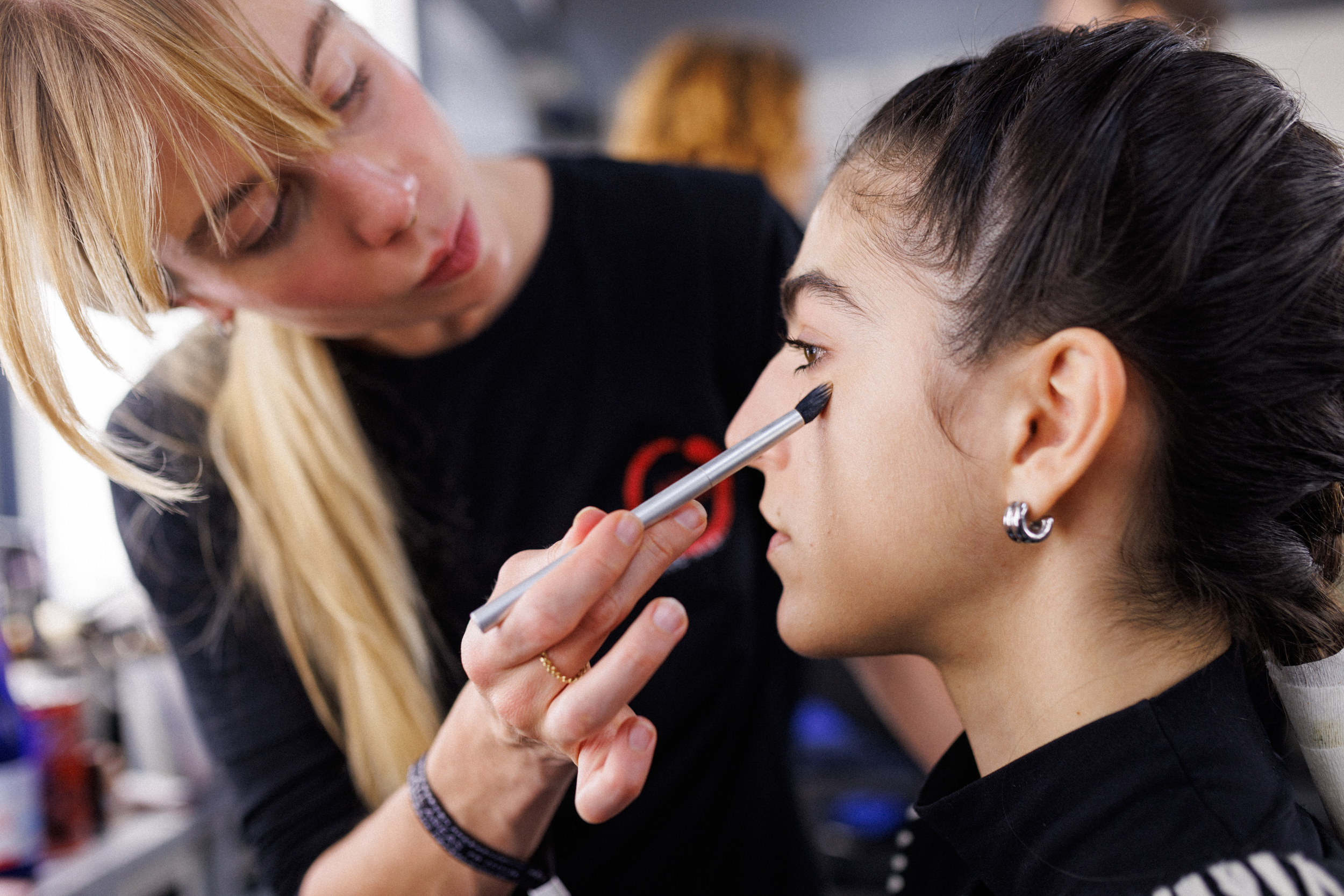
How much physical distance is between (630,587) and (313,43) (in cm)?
47

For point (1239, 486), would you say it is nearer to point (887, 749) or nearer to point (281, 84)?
point (281, 84)

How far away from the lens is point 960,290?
61 centimetres

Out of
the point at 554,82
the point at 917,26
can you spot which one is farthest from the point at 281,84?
the point at 917,26

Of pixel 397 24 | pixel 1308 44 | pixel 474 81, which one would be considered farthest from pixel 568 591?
pixel 1308 44

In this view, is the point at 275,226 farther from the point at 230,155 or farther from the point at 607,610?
the point at 607,610

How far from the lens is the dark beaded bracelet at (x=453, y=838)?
2.08 ft

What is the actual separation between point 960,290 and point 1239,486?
23 cm

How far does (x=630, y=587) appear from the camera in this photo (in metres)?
0.54

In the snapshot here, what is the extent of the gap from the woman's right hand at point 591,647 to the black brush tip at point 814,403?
113 millimetres

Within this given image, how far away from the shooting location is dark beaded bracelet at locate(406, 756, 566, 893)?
2.08 feet

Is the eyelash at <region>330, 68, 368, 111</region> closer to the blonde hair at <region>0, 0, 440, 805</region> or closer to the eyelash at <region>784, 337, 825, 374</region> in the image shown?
the blonde hair at <region>0, 0, 440, 805</region>

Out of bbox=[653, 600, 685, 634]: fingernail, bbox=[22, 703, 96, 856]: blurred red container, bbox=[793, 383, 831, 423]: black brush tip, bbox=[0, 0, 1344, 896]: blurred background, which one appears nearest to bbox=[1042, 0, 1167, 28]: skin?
bbox=[0, 0, 1344, 896]: blurred background

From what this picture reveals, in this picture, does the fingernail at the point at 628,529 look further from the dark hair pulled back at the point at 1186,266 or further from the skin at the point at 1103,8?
the skin at the point at 1103,8

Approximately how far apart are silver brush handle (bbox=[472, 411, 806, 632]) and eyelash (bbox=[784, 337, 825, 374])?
0.11 metres
